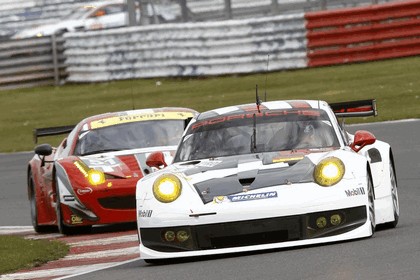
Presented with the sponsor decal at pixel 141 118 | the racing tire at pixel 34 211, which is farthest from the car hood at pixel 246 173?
the racing tire at pixel 34 211

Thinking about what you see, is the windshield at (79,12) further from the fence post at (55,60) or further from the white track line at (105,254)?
the white track line at (105,254)

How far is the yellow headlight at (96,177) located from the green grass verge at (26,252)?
0.81 metres

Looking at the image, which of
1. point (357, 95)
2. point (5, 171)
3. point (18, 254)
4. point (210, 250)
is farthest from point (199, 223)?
point (357, 95)

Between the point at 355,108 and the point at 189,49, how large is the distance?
16.0 meters

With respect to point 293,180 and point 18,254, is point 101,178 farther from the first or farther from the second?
point 293,180

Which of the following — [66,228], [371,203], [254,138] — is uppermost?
[254,138]

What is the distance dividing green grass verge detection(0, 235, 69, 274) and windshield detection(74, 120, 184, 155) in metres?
1.46

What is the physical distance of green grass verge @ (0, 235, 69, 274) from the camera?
10578mm

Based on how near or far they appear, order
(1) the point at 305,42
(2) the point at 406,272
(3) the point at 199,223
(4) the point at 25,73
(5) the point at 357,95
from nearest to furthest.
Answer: (2) the point at 406,272, (3) the point at 199,223, (5) the point at 357,95, (1) the point at 305,42, (4) the point at 25,73

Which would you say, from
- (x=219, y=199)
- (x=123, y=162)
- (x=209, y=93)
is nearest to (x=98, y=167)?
(x=123, y=162)

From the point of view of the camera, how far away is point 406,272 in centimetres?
787

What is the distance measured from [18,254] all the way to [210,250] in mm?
2457

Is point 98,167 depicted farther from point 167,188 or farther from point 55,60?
point 55,60

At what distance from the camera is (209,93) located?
27.1 meters
